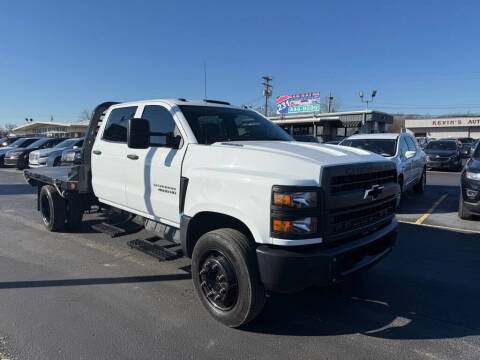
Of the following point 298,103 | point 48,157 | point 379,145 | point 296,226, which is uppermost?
point 298,103

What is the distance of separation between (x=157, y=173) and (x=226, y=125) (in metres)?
0.97

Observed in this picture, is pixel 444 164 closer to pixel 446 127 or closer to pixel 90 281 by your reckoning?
pixel 90 281

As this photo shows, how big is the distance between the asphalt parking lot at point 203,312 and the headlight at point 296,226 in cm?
97

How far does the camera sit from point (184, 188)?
3434 millimetres

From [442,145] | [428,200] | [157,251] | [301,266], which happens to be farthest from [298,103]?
[301,266]

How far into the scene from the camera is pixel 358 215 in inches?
118

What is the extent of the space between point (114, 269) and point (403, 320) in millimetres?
3357

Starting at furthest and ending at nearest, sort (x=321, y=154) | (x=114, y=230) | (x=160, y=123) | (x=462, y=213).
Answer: (x=462, y=213), (x=114, y=230), (x=160, y=123), (x=321, y=154)

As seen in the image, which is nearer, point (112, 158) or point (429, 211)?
point (112, 158)

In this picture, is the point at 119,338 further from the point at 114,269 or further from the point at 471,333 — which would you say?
the point at 471,333

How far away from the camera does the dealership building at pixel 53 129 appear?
5951 cm

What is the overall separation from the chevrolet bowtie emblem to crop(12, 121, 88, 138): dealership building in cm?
5803

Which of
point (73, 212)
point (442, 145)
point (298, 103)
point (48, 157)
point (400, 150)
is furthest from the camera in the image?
point (298, 103)

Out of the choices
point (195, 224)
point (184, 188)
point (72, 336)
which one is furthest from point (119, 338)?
point (184, 188)
